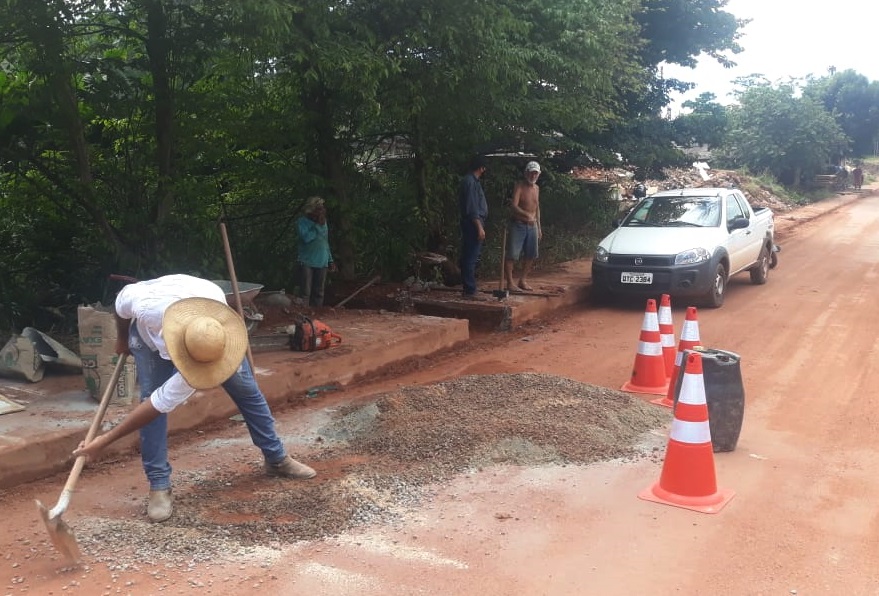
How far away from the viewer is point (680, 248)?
10586 millimetres

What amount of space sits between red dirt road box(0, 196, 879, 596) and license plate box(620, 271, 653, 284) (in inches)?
145

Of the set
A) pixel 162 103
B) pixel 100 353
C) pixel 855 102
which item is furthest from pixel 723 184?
pixel 100 353

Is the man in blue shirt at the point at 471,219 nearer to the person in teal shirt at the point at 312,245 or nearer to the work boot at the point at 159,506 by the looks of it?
the person in teal shirt at the point at 312,245

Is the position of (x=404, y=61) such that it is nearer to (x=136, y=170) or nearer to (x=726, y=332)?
(x=136, y=170)

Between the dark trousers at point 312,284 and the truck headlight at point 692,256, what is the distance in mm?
4727

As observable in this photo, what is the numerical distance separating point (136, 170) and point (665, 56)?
40.8 ft

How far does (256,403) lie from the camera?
4586 mm

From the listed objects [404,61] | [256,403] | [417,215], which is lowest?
[256,403]

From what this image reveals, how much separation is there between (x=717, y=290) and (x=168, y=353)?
876 centimetres

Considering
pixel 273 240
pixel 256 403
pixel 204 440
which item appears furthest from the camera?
pixel 273 240

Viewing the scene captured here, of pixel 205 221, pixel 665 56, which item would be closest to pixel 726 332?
pixel 205 221

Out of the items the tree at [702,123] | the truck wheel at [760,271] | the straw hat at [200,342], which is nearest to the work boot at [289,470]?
the straw hat at [200,342]

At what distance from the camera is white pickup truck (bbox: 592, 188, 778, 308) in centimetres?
1048

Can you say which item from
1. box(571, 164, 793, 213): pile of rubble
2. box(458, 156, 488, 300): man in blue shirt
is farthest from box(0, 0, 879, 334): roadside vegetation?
box(571, 164, 793, 213): pile of rubble
